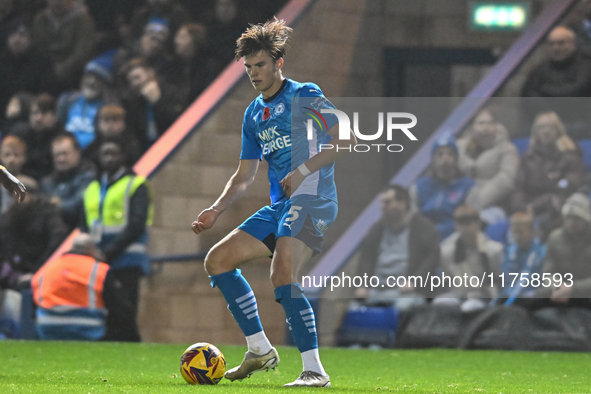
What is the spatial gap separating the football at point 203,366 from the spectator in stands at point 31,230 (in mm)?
4752

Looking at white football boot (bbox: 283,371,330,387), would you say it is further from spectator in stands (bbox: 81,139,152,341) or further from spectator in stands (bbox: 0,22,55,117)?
spectator in stands (bbox: 0,22,55,117)

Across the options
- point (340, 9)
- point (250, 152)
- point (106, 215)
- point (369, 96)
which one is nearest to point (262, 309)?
point (106, 215)

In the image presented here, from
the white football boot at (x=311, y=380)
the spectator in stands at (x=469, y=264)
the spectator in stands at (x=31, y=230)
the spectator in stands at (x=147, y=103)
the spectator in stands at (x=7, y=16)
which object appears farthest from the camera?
the spectator in stands at (x=7, y=16)

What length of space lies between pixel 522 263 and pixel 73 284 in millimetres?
4192

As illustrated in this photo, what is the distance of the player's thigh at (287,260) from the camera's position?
452 cm

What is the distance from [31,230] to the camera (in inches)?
357

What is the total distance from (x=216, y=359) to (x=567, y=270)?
4489 mm

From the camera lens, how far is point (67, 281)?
8594 mm

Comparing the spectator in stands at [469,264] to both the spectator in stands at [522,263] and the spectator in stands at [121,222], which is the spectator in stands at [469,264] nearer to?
the spectator in stands at [522,263]

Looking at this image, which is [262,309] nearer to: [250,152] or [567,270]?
[567,270]

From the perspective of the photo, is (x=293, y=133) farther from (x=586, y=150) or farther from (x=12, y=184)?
(x=586, y=150)

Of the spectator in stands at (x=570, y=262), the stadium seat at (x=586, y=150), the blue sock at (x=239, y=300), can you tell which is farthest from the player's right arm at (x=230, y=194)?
the stadium seat at (x=586, y=150)

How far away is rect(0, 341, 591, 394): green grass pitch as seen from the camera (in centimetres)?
460

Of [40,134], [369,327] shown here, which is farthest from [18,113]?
[369,327]
